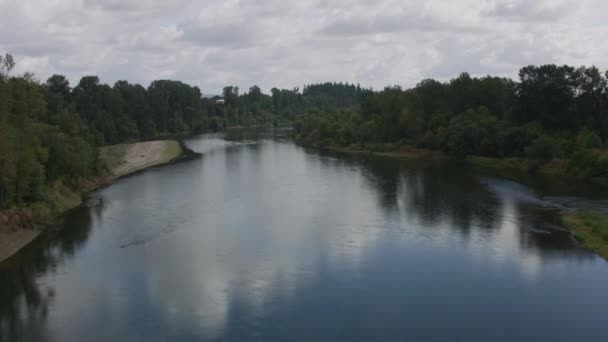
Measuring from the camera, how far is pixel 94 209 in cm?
3625

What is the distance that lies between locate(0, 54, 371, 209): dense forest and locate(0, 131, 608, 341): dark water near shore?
3114 mm

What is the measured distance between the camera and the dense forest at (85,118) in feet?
97.6

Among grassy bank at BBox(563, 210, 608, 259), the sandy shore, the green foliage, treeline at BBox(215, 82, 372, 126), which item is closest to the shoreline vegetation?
grassy bank at BBox(563, 210, 608, 259)

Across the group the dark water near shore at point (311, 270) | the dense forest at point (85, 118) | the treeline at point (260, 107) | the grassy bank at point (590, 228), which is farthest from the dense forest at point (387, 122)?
the treeline at point (260, 107)

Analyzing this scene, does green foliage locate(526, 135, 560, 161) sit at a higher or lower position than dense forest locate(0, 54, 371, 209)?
lower

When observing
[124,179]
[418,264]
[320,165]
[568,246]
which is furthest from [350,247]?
[320,165]

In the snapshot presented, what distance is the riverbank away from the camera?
27.8 meters

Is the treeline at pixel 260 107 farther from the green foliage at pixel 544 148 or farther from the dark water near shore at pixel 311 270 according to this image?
the dark water near shore at pixel 311 270

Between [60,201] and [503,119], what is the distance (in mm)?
50242

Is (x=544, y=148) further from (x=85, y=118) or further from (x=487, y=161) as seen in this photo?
(x=85, y=118)

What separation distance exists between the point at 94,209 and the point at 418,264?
2142 cm

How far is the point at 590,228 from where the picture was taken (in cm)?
2950

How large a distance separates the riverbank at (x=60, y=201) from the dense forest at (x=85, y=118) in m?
0.54

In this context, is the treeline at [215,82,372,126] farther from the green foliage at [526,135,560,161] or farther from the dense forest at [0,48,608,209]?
the green foliage at [526,135,560,161]
